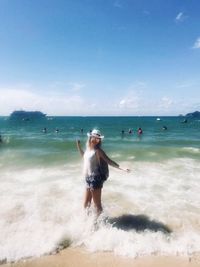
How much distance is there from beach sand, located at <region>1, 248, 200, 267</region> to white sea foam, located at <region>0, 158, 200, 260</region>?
0.22m

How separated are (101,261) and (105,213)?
245cm

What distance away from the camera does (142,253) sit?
19.7 ft

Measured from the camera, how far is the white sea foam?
6.30 m

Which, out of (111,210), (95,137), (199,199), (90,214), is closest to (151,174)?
(199,199)

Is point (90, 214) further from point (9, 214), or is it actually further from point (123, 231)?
point (9, 214)

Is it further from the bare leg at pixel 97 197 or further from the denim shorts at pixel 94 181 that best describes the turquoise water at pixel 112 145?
the denim shorts at pixel 94 181

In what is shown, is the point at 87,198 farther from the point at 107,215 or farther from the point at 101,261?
the point at 101,261

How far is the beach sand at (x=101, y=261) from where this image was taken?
561 centimetres

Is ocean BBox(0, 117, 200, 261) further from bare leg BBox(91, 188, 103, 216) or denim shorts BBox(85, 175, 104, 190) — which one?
denim shorts BBox(85, 175, 104, 190)

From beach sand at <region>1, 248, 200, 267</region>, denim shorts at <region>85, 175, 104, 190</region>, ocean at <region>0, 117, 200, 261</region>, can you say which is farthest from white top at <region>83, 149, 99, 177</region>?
beach sand at <region>1, 248, 200, 267</region>

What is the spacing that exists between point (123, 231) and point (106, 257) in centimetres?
117

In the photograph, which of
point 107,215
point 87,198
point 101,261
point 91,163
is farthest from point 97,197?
point 101,261

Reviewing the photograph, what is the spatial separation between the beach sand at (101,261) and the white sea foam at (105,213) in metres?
0.22

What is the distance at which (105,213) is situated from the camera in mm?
8133
